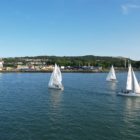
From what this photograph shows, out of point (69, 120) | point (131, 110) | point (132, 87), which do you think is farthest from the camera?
point (132, 87)

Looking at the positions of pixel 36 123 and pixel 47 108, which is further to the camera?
pixel 47 108

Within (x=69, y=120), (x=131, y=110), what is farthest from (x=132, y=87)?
(x=69, y=120)

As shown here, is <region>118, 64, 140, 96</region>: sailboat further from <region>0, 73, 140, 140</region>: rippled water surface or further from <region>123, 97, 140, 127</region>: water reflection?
<region>0, 73, 140, 140</region>: rippled water surface

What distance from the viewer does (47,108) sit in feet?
169

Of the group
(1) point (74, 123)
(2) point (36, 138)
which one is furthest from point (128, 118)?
(2) point (36, 138)

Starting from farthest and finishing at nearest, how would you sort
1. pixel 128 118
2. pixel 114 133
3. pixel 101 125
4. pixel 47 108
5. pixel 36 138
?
pixel 47 108 < pixel 128 118 < pixel 101 125 < pixel 114 133 < pixel 36 138

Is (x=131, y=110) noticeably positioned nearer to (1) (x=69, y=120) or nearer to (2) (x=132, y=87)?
(1) (x=69, y=120)

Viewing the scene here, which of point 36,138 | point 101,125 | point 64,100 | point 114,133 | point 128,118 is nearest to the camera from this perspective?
point 36,138

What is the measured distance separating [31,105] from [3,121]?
13215 mm

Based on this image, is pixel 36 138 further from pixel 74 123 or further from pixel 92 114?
pixel 92 114

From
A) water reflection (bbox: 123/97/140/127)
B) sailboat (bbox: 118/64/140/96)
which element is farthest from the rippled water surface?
sailboat (bbox: 118/64/140/96)

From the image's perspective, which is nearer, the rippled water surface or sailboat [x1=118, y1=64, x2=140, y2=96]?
the rippled water surface

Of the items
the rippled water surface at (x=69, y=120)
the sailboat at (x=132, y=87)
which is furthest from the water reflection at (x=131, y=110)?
the sailboat at (x=132, y=87)

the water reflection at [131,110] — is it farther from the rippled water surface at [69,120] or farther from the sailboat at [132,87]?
the sailboat at [132,87]
